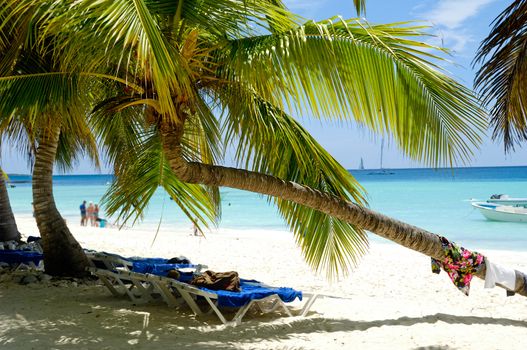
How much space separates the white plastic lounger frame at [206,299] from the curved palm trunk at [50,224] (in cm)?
171

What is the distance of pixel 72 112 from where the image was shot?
16.7ft

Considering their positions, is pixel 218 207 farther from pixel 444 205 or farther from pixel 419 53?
pixel 444 205

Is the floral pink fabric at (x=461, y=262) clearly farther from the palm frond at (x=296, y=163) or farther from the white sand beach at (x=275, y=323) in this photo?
the palm frond at (x=296, y=163)

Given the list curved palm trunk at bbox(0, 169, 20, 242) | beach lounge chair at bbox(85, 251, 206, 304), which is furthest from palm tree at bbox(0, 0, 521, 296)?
curved palm trunk at bbox(0, 169, 20, 242)

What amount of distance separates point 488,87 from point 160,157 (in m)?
3.02

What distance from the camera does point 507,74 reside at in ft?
14.6

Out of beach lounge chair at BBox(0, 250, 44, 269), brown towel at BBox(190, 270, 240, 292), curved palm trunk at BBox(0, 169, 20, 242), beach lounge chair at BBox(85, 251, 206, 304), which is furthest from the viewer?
curved palm trunk at BBox(0, 169, 20, 242)

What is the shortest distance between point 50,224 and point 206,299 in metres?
2.66

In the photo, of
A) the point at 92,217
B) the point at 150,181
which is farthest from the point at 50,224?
the point at 92,217

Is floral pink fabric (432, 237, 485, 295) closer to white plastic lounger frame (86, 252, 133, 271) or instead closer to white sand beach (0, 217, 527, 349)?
white sand beach (0, 217, 527, 349)

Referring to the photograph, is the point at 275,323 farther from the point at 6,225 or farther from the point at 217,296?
the point at 6,225

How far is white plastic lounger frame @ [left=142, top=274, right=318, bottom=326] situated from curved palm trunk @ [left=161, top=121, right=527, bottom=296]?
106 cm

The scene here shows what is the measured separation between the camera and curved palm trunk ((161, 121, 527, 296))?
459 centimetres

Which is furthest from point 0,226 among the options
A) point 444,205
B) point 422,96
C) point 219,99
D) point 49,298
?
point 444,205
